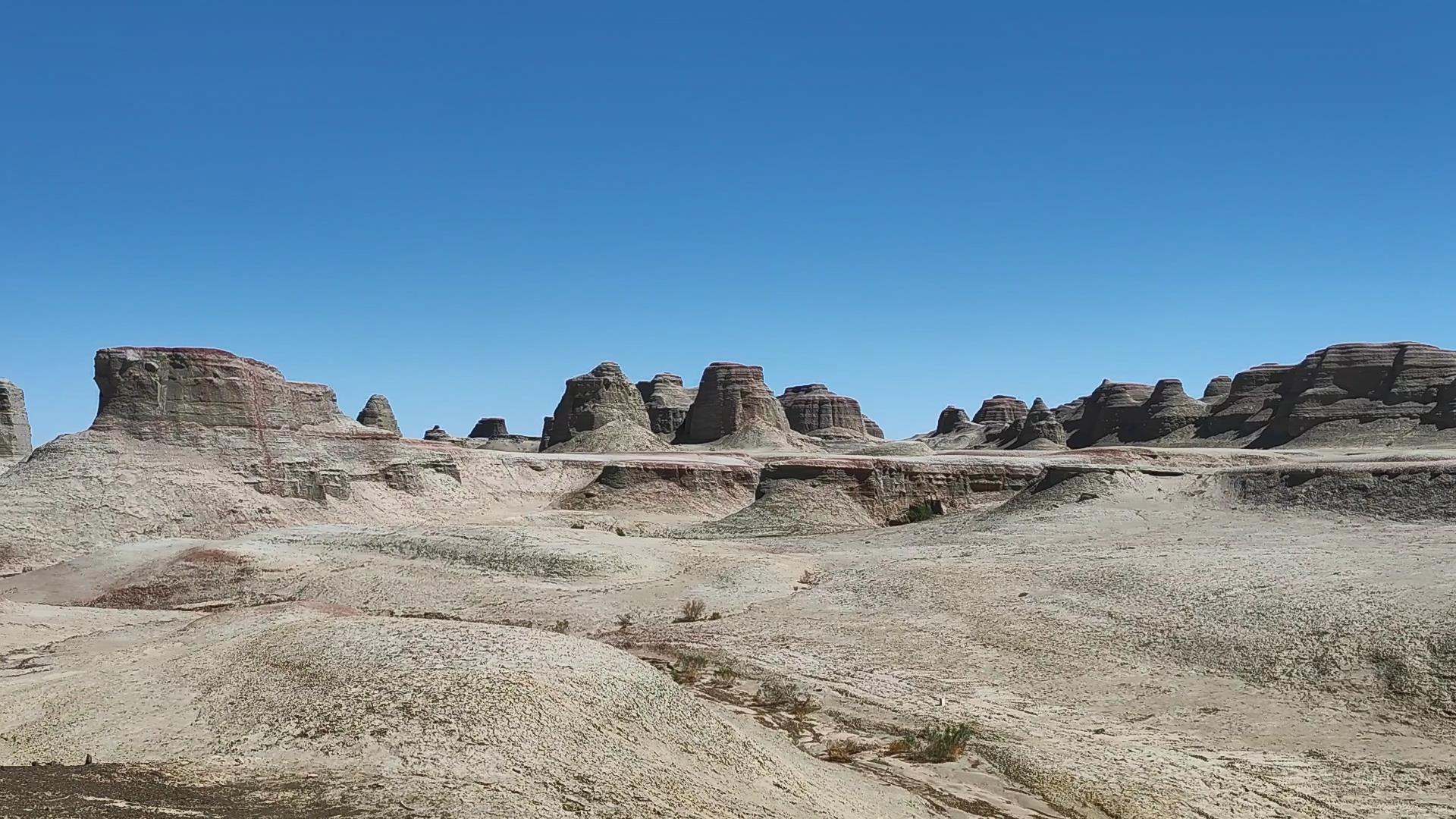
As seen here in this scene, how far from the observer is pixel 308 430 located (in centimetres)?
3481

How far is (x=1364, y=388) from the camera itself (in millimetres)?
66375

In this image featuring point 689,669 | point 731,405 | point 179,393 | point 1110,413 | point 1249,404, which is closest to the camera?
point 689,669

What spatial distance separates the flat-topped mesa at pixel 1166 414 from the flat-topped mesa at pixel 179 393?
239 feet

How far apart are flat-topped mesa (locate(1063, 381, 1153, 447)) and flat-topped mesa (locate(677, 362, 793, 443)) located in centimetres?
3522

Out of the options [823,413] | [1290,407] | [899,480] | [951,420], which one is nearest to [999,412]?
[951,420]

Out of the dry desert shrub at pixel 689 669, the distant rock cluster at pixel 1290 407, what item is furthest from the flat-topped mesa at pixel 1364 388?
the dry desert shrub at pixel 689 669

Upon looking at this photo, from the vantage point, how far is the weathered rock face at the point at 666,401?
92312 millimetres

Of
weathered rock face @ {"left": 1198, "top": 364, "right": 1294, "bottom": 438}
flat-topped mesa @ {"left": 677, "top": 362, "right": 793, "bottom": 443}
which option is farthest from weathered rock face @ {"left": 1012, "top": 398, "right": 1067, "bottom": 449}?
flat-topped mesa @ {"left": 677, "top": 362, "right": 793, "bottom": 443}

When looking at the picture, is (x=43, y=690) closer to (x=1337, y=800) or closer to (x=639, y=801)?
(x=639, y=801)

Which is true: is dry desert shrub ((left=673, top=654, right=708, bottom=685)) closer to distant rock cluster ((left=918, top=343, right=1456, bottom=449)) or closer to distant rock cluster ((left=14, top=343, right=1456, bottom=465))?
distant rock cluster ((left=14, top=343, right=1456, bottom=465))

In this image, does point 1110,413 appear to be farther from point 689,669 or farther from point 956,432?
point 689,669

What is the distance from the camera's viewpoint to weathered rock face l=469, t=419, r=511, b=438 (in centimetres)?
12900

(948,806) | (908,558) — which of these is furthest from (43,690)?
(908,558)

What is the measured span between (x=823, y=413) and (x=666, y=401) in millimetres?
15717
